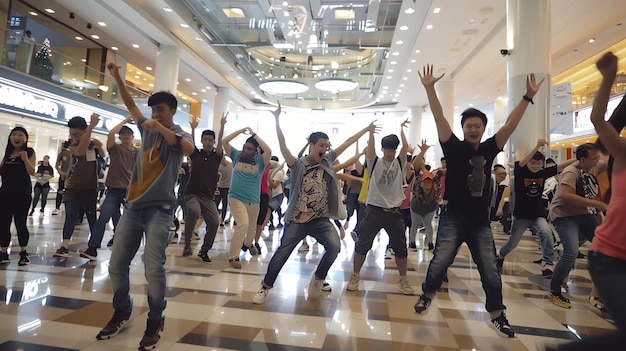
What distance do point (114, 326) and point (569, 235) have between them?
4.05 m

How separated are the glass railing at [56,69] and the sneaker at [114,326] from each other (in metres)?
11.4

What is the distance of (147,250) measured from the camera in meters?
2.29

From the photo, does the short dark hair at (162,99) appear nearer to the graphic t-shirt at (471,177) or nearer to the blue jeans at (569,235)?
the graphic t-shirt at (471,177)

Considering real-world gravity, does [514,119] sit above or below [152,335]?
above

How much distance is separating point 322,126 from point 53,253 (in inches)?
906

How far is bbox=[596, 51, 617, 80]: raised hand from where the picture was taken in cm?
152

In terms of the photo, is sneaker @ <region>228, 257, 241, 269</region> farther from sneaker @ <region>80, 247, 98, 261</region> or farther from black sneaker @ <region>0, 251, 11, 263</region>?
black sneaker @ <region>0, 251, 11, 263</region>

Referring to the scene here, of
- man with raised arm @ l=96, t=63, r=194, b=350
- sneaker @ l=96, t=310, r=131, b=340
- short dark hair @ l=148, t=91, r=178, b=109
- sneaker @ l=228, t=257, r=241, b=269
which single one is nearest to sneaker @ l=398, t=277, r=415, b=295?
sneaker @ l=228, t=257, r=241, b=269

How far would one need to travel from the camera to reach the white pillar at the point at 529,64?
20.4 feet

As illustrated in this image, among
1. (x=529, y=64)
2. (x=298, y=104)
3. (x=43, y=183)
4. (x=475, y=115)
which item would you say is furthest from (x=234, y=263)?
(x=298, y=104)

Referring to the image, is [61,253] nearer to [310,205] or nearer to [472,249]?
[310,205]

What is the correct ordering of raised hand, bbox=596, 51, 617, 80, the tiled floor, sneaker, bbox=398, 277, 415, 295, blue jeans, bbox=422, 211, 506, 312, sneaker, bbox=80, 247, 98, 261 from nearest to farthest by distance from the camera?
raised hand, bbox=596, 51, 617, 80
the tiled floor
blue jeans, bbox=422, 211, 506, 312
sneaker, bbox=398, 277, 415, 295
sneaker, bbox=80, 247, 98, 261

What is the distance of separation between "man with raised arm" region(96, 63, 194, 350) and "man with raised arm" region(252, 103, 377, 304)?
112 centimetres

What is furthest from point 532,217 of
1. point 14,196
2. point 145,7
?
point 145,7
